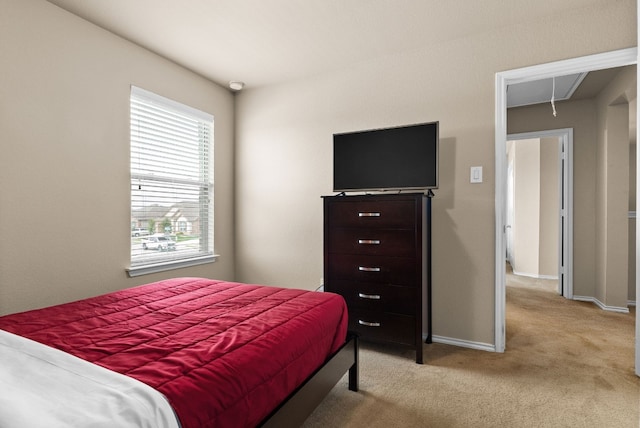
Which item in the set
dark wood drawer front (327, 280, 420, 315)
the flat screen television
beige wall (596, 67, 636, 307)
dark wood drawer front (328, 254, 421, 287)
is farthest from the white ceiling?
beige wall (596, 67, 636, 307)

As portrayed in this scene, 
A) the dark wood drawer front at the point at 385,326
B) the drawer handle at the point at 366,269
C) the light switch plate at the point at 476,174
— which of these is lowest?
the dark wood drawer front at the point at 385,326

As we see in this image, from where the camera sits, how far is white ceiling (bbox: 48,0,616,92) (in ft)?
7.75

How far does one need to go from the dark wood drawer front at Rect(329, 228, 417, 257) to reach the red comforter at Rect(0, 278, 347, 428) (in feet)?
2.42

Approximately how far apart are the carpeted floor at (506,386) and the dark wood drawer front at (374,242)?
79 cm

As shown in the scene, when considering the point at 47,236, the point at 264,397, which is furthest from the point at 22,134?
the point at 264,397

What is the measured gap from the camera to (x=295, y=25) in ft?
8.55

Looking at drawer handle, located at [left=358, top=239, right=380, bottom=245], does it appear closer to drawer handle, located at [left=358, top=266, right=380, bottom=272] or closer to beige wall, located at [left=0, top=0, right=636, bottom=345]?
drawer handle, located at [left=358, top=266, right=380, bottom=272]

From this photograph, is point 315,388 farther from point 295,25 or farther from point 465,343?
point 295,25

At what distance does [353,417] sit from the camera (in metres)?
1.77

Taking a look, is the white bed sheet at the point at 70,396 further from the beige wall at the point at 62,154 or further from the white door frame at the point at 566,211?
the white door frame at the point at 566,211

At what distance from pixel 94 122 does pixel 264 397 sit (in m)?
2.45

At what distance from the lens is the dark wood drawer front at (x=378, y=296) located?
248cm

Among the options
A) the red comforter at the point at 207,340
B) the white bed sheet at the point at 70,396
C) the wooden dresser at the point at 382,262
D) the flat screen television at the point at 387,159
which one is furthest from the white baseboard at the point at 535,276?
the white bed sheet at the point at 70,396

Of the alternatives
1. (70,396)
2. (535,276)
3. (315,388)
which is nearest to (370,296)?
(315,388)
